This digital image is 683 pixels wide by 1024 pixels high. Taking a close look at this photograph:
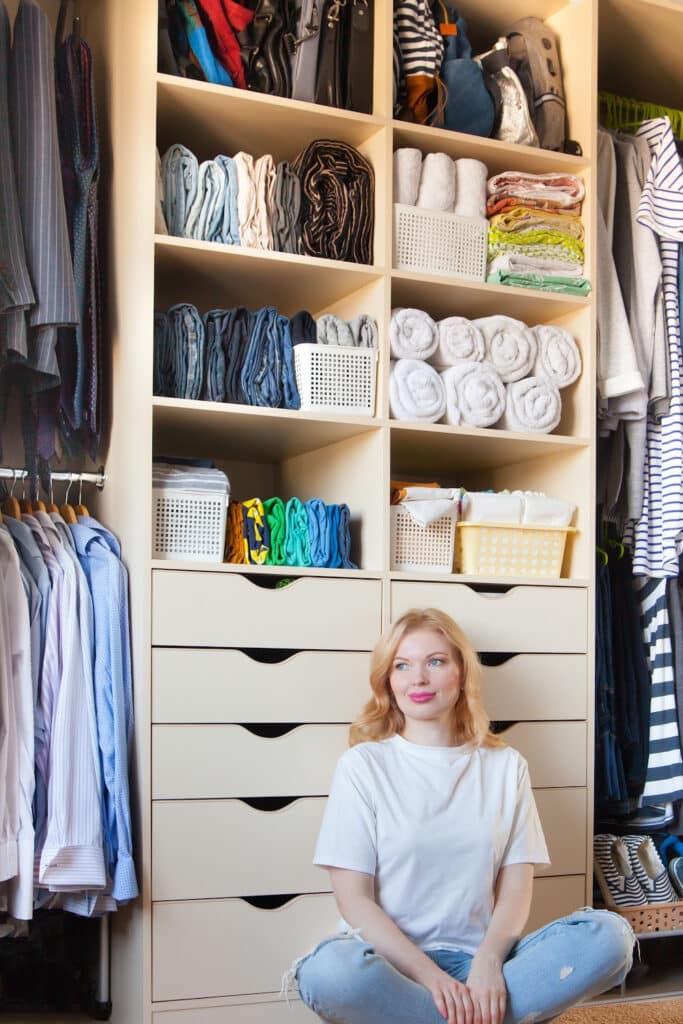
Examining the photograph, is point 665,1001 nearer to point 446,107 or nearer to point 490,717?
point 490,717

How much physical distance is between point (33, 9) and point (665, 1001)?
260 cm

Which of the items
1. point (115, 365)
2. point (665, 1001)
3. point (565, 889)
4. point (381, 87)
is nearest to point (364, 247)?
point (381, 87)

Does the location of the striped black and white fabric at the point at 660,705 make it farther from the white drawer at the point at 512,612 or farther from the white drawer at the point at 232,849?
the white drawer at the point at 232,849

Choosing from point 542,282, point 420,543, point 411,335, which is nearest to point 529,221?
point 542,282

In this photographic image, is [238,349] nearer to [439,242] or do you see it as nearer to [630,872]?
[439,242]

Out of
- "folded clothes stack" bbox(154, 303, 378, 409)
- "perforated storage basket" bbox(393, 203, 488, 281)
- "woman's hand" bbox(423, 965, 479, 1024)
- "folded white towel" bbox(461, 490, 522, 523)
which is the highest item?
"perforated storage basket" bbox(393, 203, 488, 281)

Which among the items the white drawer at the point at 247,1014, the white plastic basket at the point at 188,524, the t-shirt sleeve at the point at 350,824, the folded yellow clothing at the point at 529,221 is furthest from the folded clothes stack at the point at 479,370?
the white drawer at the point at 247,1014

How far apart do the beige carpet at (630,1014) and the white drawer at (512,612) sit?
2.56 ft

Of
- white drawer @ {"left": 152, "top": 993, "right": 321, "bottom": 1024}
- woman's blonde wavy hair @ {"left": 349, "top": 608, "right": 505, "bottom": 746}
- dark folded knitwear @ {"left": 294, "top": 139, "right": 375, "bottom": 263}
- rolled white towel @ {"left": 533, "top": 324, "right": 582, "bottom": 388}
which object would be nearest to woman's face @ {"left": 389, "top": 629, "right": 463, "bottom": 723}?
woman's blonde wavy hair @ {"left": 349, "top": 608, "right": 505, "bottom": 746}

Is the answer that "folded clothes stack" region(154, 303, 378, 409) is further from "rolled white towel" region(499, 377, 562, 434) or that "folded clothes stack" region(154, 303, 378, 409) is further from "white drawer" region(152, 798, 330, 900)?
"white drawer" region(152, 798, 330, 900)

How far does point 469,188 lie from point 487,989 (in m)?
1.68

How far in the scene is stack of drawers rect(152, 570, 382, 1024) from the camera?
2.08 m

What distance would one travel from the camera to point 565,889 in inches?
94.4

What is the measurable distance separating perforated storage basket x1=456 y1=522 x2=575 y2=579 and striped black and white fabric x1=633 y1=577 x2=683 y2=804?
1.26 ft
